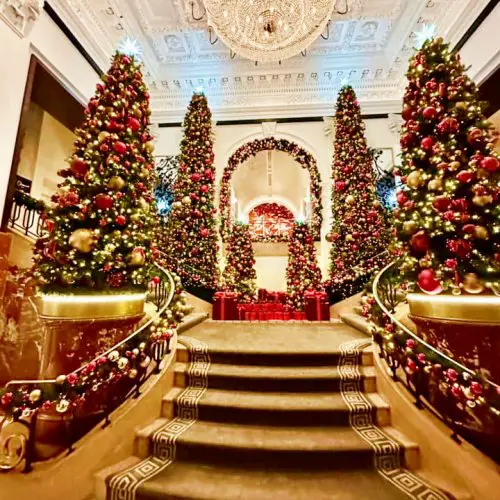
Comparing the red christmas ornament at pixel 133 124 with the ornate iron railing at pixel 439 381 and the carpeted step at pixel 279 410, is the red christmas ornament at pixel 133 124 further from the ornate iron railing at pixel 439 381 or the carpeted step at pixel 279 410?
the ornate iron railing at pixel 439 381

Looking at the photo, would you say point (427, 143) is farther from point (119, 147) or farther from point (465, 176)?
point (119, 147)

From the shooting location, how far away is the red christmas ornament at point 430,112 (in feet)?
Result: 10.1

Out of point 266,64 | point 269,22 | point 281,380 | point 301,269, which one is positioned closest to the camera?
point 281,380

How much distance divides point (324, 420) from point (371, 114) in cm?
855

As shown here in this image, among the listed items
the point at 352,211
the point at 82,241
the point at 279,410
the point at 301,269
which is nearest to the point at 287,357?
the point at 279,410

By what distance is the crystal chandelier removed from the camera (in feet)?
12.1

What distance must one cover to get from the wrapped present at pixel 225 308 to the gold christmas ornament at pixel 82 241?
327 cm

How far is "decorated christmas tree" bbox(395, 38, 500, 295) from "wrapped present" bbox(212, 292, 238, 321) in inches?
143

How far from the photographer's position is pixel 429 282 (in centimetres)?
261

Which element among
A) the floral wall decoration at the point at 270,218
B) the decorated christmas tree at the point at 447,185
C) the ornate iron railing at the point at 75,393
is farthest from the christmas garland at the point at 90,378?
the floral wall decoration at the point at 270,218

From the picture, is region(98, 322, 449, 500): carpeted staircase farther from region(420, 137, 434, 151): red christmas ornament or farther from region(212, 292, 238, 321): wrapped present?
region(212, 292, 238, 321): wrapped present

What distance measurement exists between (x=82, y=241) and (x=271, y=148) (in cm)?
690

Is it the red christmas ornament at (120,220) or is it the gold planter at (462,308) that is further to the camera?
the red christmas ornament at (120,220)

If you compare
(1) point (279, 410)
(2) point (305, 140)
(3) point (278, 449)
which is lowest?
(3) point (278, 449)
